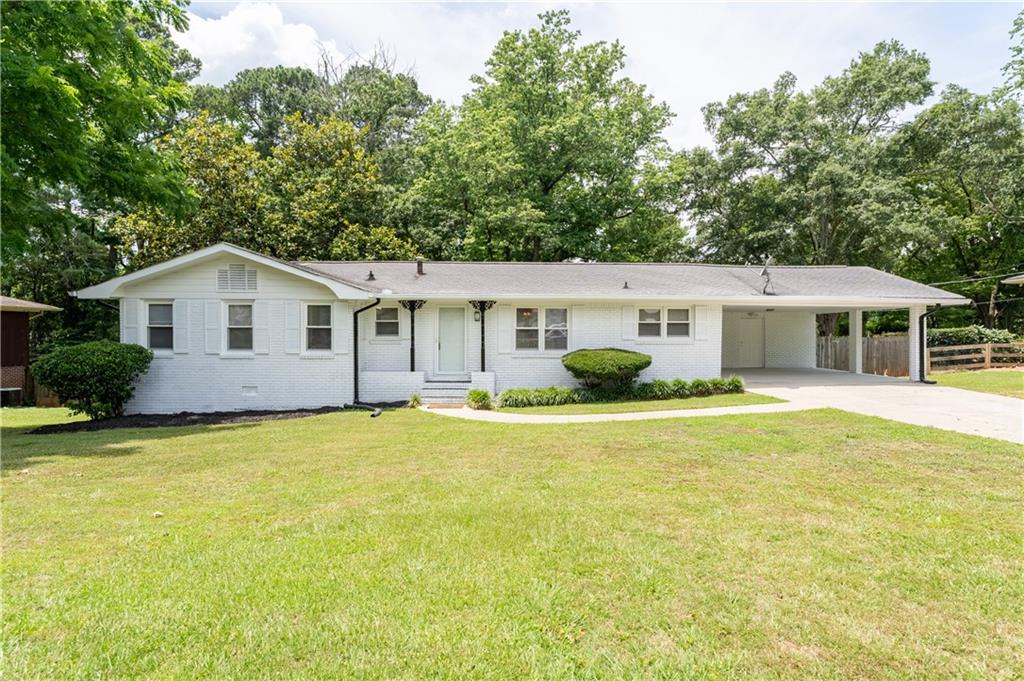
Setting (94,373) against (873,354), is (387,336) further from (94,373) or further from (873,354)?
(873,354)

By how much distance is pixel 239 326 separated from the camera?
13.2 m

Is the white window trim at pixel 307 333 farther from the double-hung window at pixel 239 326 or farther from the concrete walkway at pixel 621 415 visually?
the concrete walkway at pixel 621 415

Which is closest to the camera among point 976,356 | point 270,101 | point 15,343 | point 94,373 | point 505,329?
point 94,373

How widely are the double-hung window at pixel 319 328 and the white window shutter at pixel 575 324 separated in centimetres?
642

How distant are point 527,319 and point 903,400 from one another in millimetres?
9055

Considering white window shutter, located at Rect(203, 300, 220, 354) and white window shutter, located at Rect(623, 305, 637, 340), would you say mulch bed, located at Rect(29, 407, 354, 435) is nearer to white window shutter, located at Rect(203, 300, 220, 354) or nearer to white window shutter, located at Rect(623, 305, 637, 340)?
white window shutter, located at Rect(203, 300, 220, 354)

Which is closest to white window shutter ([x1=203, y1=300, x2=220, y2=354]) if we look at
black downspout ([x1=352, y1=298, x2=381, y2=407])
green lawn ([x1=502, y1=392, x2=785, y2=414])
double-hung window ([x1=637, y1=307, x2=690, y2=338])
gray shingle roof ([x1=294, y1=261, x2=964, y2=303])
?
gray shingle roof ([x1=294, y1=261, x2=964, y2=303])

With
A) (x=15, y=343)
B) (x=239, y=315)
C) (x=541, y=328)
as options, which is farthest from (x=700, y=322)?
(x=15, y=343)

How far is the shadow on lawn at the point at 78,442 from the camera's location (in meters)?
7.47

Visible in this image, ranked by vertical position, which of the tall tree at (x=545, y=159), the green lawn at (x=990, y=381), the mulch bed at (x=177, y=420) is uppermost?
the tall tree at (x=545, y=159)

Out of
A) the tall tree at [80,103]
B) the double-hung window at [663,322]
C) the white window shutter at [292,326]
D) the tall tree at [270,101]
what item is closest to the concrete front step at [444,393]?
the white window shutter at [292,326]

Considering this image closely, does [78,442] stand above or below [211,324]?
below

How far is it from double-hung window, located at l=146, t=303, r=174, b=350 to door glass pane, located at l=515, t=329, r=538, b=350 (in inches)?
345

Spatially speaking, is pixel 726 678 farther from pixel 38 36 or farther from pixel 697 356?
pixel 38 36
